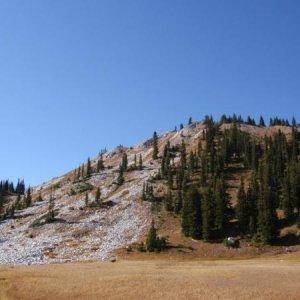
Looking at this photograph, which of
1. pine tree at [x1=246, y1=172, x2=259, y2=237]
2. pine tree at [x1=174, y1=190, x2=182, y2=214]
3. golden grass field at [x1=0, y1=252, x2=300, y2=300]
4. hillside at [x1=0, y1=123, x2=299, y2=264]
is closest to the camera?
golden grass field at [x1=0, y1=252, x2=300, y2=300]

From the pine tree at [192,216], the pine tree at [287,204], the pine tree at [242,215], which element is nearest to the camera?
the pine tree at [287,204]

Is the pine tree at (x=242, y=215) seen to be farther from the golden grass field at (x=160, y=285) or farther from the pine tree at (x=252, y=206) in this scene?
the golden grass field at (x=160, y=285)

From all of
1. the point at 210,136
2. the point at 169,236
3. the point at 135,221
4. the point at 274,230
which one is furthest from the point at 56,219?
the point at 210,136

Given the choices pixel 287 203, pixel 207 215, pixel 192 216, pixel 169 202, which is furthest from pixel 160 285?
pixel 169 202

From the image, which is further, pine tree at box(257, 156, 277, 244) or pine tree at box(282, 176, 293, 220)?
pine tree at box(282, 176, 293, 220)

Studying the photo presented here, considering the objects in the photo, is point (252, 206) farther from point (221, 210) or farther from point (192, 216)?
point (192, 216)

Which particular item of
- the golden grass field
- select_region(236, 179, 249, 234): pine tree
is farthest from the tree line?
the golden grass field

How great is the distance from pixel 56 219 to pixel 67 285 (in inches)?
3658

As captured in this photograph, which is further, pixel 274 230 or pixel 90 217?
pixel 90 217

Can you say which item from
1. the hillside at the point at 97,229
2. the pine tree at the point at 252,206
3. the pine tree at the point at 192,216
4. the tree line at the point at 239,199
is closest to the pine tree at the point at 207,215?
the tree line at the point at 239,199

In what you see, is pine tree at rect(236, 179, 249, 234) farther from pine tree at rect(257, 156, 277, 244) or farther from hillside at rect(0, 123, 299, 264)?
hillside at rect(0, 123, 299, 264)

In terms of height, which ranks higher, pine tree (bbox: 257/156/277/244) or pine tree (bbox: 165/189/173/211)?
pine tree (bbox: 165/189/173/211)

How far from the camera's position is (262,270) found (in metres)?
56.6

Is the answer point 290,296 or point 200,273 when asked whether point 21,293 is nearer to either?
point 200,273
